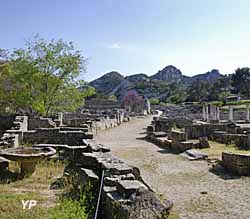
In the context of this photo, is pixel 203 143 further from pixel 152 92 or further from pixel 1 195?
pixel 152 92

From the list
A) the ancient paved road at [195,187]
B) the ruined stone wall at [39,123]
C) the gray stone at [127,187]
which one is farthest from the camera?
the ruined stone wall at [39,123]

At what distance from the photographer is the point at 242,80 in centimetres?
8256

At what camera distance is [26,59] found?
30.3 meters

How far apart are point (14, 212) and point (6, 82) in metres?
27.2

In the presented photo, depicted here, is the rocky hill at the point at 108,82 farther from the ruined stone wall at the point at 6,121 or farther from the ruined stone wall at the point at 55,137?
the ruined stone wall at the point at 55,137

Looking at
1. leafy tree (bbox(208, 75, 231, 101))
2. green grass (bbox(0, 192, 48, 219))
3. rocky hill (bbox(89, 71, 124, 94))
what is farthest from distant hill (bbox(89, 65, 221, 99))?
green grass (bbox(0, 192, 48, 219))

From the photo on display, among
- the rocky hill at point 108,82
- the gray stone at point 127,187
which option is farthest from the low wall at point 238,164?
the rocky hill at point 108,82

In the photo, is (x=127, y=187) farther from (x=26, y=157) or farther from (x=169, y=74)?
(x=169, y=74)

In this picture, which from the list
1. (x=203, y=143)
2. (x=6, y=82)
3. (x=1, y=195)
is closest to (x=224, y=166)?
(x=203, y=143)

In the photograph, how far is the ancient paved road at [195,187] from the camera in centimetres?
684

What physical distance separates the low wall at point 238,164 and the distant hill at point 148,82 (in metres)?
98.6

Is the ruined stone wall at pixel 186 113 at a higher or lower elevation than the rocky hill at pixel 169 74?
lower

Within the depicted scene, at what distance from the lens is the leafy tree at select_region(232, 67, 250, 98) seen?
8121 cm

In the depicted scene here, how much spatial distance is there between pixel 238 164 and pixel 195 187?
2464 millimetres
